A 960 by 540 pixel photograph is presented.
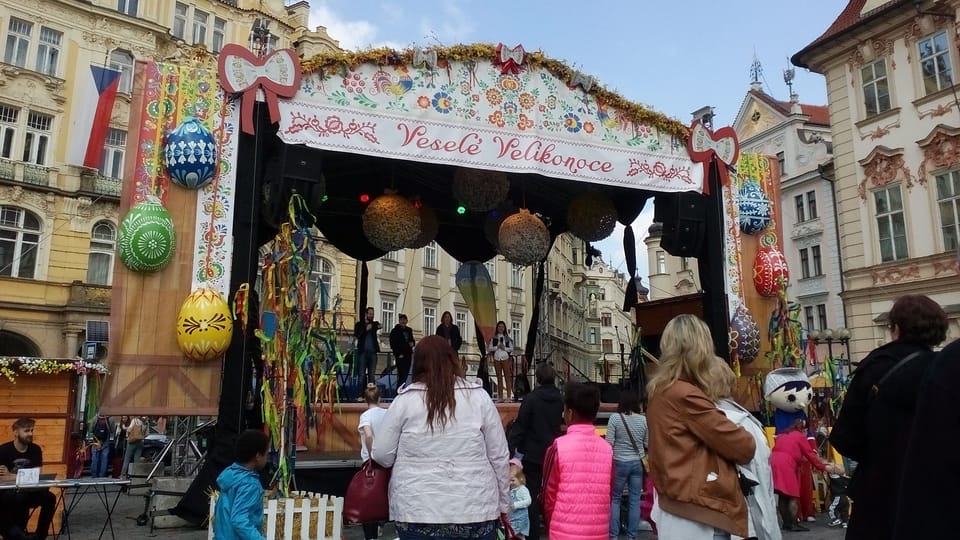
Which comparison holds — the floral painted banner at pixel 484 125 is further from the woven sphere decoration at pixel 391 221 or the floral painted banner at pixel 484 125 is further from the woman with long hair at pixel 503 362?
the woman with long hair at pixel 503 362

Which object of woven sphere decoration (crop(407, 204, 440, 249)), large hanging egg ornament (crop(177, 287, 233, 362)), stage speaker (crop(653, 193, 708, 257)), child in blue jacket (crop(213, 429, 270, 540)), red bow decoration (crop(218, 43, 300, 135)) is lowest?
child in blue jacket (crop(213, 429, 270, 540))

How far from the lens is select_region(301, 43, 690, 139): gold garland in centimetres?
746

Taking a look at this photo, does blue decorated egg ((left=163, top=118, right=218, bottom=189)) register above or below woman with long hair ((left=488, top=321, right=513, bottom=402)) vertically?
above

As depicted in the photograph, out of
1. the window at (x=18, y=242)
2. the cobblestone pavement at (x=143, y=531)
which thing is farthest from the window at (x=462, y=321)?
the cobblestone pavement at (x=143, y=531)

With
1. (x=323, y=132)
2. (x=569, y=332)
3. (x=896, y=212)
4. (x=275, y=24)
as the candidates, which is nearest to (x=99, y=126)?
(x=323, y=132)

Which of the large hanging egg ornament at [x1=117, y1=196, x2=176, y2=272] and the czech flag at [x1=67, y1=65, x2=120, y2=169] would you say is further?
the czech flag at [x1=67, y1=65, x2=120, y2=169]

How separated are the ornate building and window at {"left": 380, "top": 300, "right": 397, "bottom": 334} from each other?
A: 15852 millimetres

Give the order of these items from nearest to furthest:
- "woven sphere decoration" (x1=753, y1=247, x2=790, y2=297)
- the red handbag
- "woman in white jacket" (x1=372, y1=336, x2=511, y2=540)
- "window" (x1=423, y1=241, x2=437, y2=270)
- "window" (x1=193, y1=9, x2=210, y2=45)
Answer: "woman in white jacket" (x1=372, y1=336, x2=511, y2=540)
the red handbag
"woven sphere decoration" (x1=753, y1=247, x2=790, y2=297)
"window" (x1=193, y1=9, x2=210, y2=45)
"window" (x1=423, y1=241, x2=437, y2=270)

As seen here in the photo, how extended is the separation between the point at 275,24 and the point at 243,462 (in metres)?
26.4

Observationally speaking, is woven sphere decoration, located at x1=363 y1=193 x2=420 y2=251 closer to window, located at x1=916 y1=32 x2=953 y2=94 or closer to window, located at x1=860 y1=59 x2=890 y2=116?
window, located at x1=916 y1=32 x2=953 y2=94

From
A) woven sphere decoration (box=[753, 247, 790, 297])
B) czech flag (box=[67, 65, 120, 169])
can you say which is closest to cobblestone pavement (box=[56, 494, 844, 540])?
woven sphere decoration (box=[753, 247, 790, 297])

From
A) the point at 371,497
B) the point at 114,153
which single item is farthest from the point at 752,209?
the point at 114,153

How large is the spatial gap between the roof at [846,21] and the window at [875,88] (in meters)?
1.16

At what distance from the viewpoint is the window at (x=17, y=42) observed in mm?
21734
